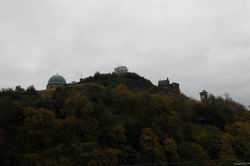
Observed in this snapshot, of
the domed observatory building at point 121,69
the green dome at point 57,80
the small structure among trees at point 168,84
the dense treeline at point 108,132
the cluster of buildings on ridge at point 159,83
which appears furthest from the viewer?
the domed observatory building at point 121,69

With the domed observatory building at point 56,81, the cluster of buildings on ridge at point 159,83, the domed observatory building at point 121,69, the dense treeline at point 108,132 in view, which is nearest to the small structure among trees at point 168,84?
the cluster of buildings on ridge at point 159,83

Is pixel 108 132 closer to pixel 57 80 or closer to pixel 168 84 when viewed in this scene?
pixel 57 80

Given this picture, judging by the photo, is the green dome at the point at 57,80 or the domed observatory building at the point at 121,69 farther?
the domed observatory building at the point at 121,69

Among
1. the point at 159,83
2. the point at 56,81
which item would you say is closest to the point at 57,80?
the point at 56,81

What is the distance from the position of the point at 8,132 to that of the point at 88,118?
7.96 metres

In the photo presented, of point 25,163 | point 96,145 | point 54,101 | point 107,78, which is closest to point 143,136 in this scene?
point 96,145

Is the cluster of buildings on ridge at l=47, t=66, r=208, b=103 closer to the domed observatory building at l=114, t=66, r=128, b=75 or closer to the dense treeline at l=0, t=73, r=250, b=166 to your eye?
the domed observatory building at l=114, t=66, r=128, b=75

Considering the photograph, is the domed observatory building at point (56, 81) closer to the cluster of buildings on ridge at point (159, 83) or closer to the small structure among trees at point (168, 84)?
the cluster of buildings on ridge at point (159, 83)

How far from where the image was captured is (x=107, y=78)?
87.6 m

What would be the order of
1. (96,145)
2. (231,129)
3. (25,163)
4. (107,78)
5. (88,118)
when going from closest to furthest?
(25,163), (96,145), (88,118), (231,129), (107,78)

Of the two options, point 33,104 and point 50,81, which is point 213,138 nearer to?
point 33,104

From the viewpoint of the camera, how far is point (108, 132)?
170ft

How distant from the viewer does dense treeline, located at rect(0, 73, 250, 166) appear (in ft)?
149

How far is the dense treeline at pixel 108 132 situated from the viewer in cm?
4547
